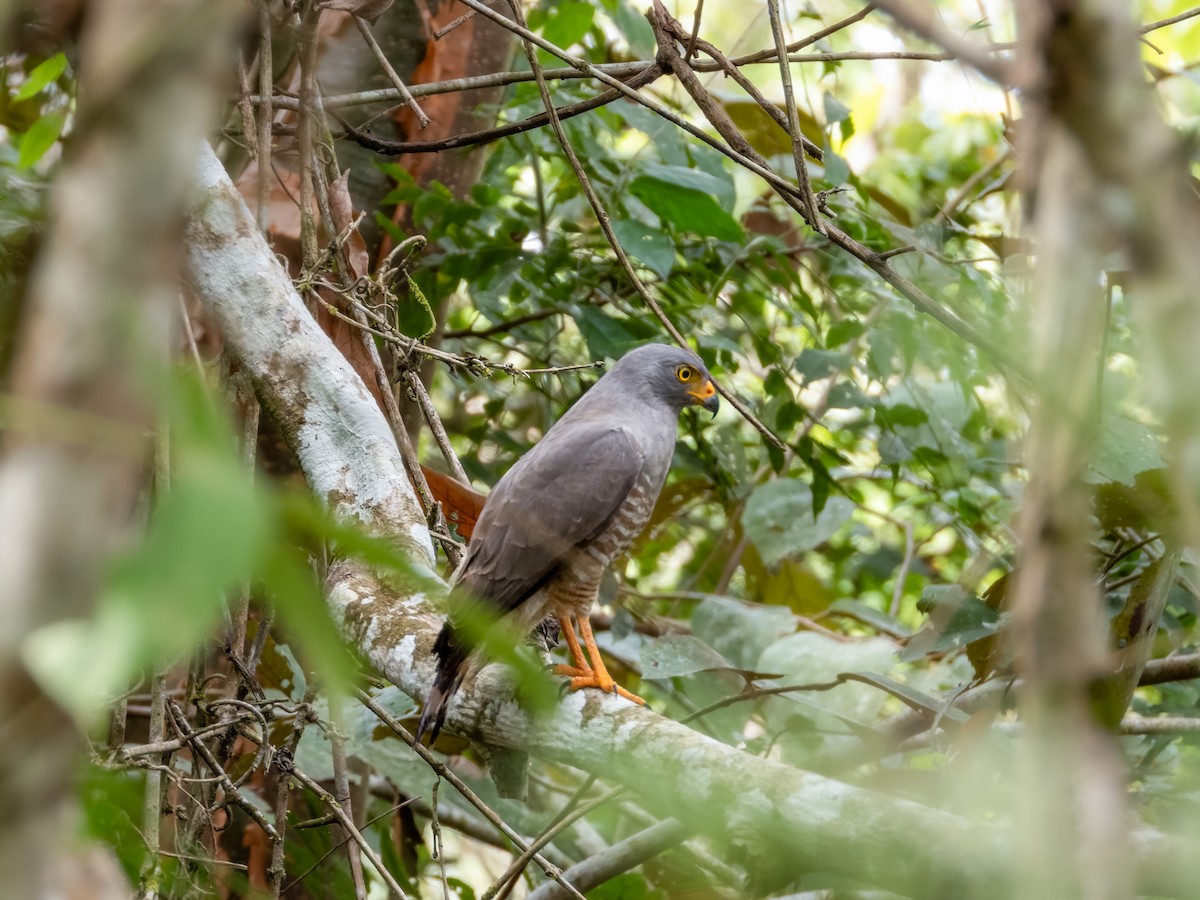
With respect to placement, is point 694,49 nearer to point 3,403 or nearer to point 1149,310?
point 1149,310

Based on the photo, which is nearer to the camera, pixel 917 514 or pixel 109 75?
pixel 109 75

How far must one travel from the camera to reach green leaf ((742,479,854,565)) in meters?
5.25

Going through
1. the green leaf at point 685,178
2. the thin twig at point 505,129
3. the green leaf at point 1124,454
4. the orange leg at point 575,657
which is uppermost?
the thin twig at point 505,129

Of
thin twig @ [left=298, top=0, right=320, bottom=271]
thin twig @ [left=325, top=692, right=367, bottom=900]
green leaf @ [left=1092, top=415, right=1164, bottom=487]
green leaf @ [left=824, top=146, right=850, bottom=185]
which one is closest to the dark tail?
thin twig @ [left=325, top=692, right=367, bottom=900]

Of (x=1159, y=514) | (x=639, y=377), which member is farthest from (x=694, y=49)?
(x=639, y=377)

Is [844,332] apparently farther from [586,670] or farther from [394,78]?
[394,78]

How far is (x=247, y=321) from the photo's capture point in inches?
128

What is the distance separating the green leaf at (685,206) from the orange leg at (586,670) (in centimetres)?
165

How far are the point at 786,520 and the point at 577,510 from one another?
144 centimetres

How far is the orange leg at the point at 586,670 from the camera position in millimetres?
3506

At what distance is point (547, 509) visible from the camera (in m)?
4.19

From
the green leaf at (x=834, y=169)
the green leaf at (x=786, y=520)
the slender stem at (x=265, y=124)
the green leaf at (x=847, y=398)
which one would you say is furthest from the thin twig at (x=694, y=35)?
the green leaf at (x=786, y=520)

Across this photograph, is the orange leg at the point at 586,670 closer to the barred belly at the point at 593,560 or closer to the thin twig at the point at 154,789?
the barred belly at the point at 593,560

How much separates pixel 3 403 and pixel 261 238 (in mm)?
2879
